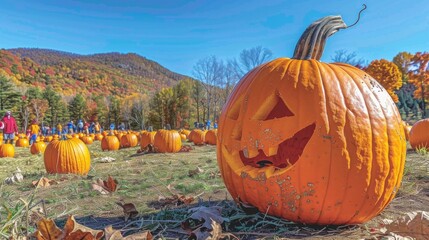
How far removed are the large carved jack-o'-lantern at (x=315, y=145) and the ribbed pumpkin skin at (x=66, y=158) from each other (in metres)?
4.01

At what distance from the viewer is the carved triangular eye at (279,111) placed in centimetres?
216

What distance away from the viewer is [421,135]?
21.0 feet

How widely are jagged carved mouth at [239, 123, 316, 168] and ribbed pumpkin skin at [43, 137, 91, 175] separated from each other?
4.17 metres

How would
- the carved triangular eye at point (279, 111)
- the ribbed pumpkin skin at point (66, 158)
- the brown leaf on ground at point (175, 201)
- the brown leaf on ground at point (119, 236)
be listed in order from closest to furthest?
1. the brown leaf on ground at point (119, 236)
2. the carved triangular eye at point (279, 111)
3. the brown leaf on ground at point (175, 201)
4. the ribbed pumpkin skin at point (66, 158)

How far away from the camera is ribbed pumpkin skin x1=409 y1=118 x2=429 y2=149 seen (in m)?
6.29

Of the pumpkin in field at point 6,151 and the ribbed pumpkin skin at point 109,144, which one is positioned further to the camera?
the ribbed pumpkin skin at point 109,144

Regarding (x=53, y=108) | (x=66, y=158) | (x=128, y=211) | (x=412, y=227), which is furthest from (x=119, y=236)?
(x=53, y=108)

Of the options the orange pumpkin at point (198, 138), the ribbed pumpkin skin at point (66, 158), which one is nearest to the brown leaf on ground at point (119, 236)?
the ribbed pumpkin skin at point (66, 158)

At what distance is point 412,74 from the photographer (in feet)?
137

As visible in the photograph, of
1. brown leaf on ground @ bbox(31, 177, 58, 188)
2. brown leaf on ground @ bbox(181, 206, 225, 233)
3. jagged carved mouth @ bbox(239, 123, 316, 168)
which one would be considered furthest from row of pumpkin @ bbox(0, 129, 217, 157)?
jagged carved mouth @ bbox(239, 123, 316, 168)

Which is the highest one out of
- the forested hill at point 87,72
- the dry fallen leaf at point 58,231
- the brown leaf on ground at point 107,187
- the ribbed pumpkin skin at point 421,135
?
A: the forested hill at point 87,72

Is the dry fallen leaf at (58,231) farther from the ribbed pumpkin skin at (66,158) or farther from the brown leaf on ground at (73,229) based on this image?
the ribbed pumpkin skin at (66,158)

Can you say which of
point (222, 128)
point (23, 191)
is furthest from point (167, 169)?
point (222, 128)

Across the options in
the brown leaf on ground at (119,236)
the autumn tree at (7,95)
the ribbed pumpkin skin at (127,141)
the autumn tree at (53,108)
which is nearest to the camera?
the brown leaf on ground at (119,236)
